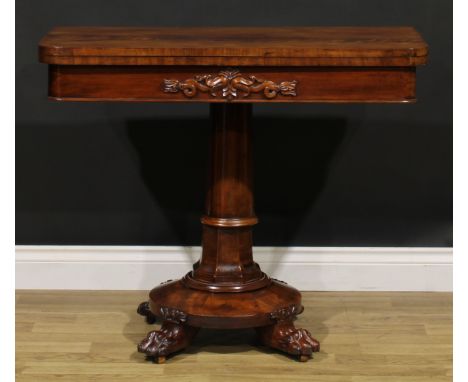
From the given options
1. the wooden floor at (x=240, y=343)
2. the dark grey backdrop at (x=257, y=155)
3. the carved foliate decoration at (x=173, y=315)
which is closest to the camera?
the wooden floor at (x=240, y=343)

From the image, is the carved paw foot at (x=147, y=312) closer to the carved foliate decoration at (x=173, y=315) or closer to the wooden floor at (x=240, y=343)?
the wooden floor at (x=240, y=343)

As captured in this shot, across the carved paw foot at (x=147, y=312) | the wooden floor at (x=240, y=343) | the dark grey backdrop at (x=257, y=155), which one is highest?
the dark grey backdrop at (x=257, y=155)

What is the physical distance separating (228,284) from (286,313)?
0.20m

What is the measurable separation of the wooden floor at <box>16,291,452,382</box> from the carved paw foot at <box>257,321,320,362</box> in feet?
0.11

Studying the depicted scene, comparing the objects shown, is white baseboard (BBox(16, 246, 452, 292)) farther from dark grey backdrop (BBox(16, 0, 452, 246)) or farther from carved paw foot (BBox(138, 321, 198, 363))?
carved paw foot (BBox(138, 321, 198, 363))

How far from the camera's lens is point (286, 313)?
315 centimetres

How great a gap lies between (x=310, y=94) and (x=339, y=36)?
1.13 ft

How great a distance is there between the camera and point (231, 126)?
3.09 meters

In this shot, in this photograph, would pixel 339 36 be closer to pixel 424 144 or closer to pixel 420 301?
pixel 424 144

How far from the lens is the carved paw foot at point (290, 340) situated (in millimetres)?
3086

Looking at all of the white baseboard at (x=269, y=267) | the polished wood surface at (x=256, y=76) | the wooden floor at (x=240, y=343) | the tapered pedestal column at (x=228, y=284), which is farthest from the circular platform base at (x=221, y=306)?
the polished wood surface at (x=256, y=76)

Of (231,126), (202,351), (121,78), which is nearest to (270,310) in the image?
(202,351)

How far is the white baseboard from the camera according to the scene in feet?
12.3

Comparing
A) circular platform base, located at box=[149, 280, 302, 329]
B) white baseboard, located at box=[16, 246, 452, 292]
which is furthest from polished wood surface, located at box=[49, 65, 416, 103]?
white baseboard, located at box=[16, 246, 452, 292]
